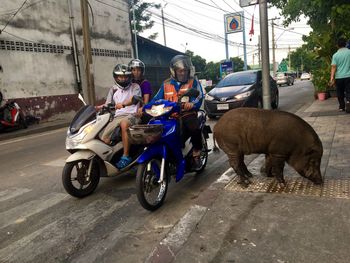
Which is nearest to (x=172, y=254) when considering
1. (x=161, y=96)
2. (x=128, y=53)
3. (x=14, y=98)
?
(x=161, y=96)

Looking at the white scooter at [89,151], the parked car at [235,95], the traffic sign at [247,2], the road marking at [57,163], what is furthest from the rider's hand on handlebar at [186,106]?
the parked car at [235,95]

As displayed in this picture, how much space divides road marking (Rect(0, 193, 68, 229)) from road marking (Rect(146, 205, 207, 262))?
1.88 m

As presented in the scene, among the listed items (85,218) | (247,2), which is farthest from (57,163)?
(247,2)

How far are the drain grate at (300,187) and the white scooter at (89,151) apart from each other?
152cm

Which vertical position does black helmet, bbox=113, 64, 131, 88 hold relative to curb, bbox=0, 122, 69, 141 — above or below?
above

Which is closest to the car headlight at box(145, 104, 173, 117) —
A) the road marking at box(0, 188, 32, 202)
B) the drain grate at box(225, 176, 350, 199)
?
the drain grate at box(225, 176, 350, 199)

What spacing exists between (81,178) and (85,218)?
78cm

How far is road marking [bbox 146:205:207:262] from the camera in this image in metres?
2.86

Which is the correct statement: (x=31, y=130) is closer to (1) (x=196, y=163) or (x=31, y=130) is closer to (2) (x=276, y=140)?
(1) (x=196, y=163)

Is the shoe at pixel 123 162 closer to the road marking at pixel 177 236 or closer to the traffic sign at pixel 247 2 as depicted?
the road marking at pixel 177 236

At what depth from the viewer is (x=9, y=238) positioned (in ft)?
11.6

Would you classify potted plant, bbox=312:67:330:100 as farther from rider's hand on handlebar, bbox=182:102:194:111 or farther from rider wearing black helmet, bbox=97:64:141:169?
rider's hand on handlebar, bbox=182:102:194:111

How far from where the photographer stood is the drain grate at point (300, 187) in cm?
375

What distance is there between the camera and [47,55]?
50.6 feet
